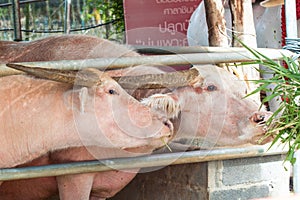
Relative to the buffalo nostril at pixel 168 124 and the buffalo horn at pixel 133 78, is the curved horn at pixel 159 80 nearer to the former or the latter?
the buffalo horn at pixel 133 78

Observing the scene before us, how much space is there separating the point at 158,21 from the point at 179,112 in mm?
2594

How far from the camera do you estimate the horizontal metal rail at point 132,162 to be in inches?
143

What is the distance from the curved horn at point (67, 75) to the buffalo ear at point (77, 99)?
6 cm

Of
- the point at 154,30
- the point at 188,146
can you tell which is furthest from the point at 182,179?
the point at 154,30

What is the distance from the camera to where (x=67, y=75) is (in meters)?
3.77

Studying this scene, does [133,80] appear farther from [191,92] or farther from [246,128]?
[246,128]

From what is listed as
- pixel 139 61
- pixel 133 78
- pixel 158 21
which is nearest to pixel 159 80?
pixel 133 78

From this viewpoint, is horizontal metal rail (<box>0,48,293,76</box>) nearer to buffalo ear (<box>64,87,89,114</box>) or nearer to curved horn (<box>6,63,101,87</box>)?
curved horn (<box>6,63,101,87</box>)

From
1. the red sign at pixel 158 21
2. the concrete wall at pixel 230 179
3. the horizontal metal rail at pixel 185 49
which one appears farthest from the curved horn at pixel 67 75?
the red sign at pixel 158 21

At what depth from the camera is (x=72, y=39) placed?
4.79 meters

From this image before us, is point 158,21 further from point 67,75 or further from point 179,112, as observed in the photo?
point 67,75

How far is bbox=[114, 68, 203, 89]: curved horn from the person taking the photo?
4.14 meters

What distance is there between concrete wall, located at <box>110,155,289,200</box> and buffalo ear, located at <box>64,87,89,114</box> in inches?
36.7

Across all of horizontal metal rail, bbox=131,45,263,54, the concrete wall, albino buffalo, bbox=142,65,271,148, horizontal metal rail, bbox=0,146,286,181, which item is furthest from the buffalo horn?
the concrete wall
